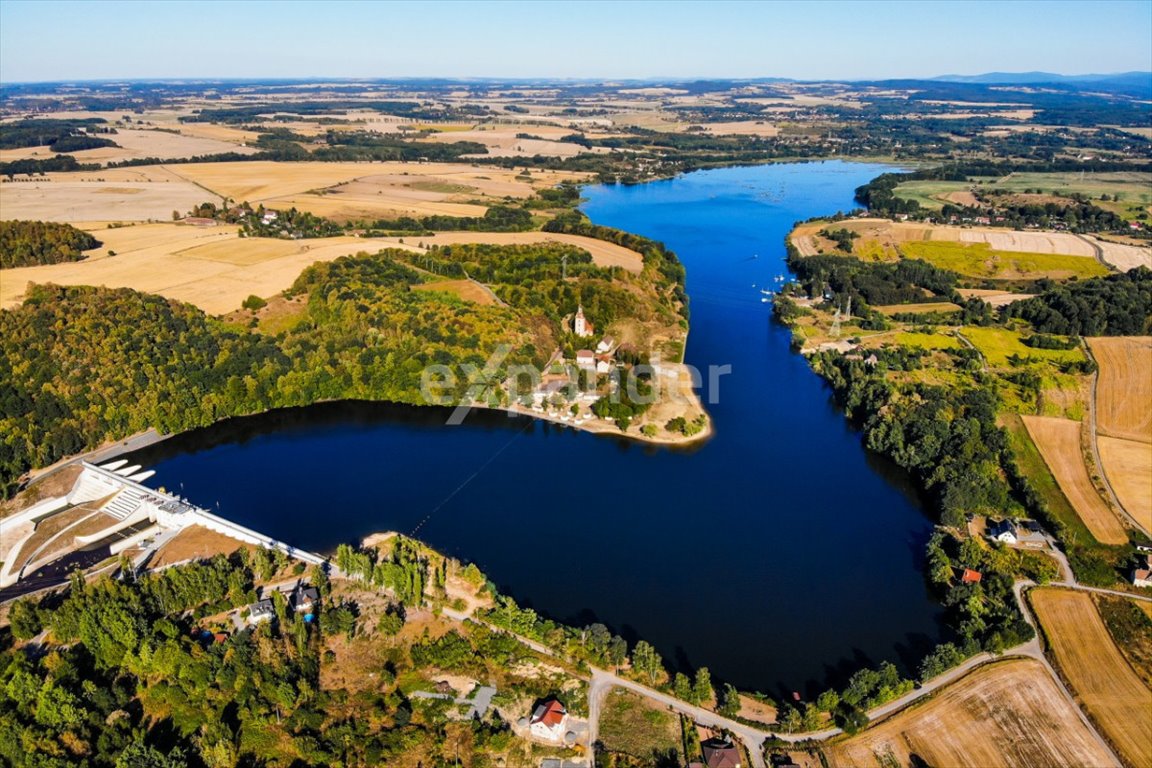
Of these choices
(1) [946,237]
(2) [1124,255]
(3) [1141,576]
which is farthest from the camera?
(1) [946,237]

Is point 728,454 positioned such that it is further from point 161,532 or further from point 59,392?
point 59,392

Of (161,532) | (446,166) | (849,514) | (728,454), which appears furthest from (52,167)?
(849,514)

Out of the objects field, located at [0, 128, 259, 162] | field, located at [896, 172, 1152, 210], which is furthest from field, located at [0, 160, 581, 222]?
field, located at [896, 172, 1152, 210]

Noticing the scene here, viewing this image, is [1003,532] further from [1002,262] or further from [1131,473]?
[1002,262]

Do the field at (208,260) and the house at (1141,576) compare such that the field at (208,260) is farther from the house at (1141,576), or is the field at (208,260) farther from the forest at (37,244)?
the house at (1141,576)

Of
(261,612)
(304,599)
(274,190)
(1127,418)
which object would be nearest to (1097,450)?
(1127,418)

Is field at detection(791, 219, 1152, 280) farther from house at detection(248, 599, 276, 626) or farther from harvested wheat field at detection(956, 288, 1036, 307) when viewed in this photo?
house at detection(248, 599, 276, 626)

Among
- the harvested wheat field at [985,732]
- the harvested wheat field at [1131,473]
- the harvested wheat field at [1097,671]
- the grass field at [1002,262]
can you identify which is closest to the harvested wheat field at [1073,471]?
the harvested wheat field at [1131,473]
